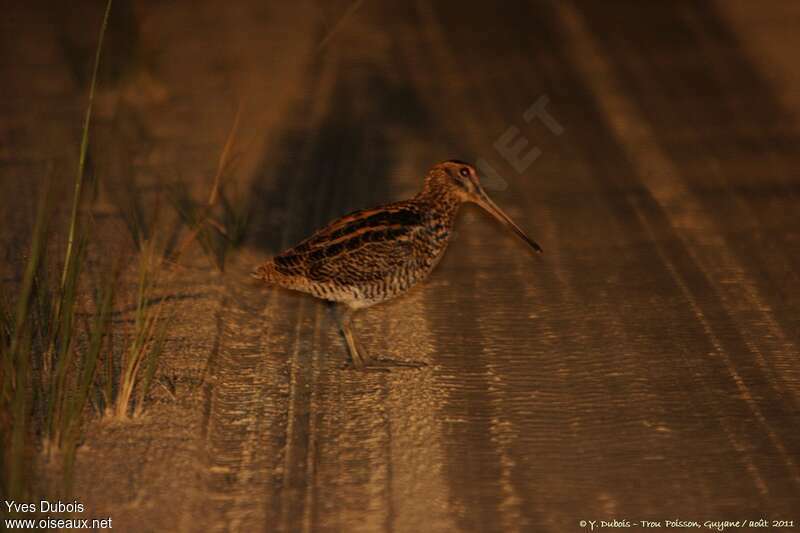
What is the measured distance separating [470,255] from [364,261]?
1.54m

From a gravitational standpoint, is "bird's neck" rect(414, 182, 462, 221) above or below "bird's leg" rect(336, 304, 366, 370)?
above

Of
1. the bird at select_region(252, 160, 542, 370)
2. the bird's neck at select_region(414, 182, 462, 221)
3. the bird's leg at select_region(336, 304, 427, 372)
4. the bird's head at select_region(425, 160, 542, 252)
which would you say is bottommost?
the bird's leg at select_region(336, 304, 427, 372)

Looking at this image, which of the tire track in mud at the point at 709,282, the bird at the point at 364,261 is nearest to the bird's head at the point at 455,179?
the bird at the point at 364,261

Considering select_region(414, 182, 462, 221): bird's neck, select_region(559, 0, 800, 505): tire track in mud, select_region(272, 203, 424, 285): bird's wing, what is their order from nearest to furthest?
1. select_region(559, 0, 800, 505): tire track in mud
2. select_region(272, 203, 424, 285): bird's wing
3. select_region(414, 182, 462, 221): bird's neck

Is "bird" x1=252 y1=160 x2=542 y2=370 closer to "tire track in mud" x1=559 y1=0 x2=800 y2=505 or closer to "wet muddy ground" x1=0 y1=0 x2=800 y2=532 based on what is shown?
"wet muddy ground" x1=0 y1=0 x2=800 y2=532

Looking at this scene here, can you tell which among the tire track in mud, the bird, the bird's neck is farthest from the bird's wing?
the tire track in mud

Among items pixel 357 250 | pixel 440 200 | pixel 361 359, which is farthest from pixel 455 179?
pixel 361 359

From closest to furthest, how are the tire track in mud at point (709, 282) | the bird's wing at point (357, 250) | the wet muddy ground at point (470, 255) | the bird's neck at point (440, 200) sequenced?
the wet muddy ground at point (470, 255) < the tire track in mud at point (709, 282) < the bird's wing at point (357, 250) < the bird's neck at point (440, 200)

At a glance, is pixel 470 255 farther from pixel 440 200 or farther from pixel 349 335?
pixel 349 335

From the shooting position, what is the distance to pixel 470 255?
24.3 ft

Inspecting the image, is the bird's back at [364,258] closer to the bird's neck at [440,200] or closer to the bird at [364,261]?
the bird at [364,261]

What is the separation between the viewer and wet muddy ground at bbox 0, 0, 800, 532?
5.05m

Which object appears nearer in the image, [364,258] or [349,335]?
[364,258]

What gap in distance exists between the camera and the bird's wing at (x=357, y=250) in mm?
5988
